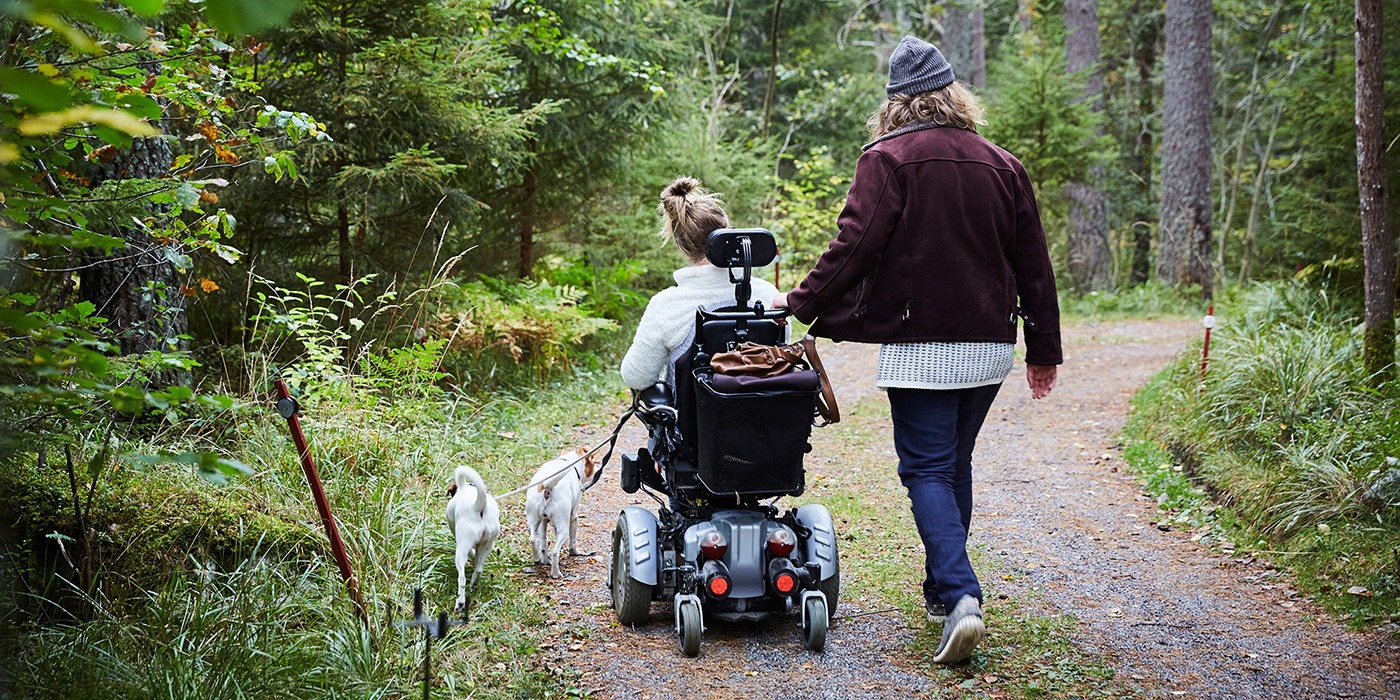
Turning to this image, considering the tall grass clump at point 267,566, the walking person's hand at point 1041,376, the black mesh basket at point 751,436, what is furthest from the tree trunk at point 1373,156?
the tall grass clump at point 267,566

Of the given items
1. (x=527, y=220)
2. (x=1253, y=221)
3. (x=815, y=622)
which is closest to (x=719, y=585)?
(x=815, y=622)

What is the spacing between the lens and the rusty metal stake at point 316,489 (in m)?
2.93

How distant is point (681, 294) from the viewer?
381 cm

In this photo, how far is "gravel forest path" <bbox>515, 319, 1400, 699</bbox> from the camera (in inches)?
133

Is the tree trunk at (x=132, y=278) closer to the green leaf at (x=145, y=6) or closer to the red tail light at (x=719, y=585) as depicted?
the red tail light at (x=719, y=585)

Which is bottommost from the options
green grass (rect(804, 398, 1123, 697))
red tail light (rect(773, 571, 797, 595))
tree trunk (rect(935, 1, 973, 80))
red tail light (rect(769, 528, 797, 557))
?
green grass (rect(804, 398, 1123, 697))

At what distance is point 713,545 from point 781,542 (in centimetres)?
25

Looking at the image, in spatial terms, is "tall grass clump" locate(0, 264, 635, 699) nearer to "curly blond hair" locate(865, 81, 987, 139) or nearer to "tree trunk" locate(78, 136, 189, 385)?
"tree trunk" locate(78, 136, 189, 385)

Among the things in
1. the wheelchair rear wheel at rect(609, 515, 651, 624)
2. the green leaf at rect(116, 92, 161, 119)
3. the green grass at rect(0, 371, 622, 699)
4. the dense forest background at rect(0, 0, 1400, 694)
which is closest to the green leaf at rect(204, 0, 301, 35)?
the dense forest background at rect(0, 0, 1400, 694)

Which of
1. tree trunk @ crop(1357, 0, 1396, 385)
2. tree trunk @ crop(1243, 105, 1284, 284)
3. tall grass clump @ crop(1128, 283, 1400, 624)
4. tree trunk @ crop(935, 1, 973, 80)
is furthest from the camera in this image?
tree trunk @ crop(935, 1, 973, 80)

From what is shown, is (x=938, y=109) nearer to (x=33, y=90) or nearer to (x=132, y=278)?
(x=33, y=90)

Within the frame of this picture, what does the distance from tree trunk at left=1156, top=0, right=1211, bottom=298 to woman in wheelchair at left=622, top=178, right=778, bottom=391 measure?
1231 centimetres

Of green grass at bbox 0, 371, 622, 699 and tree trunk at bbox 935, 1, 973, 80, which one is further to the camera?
tree trunk at bbox 935, 1, 973, 80

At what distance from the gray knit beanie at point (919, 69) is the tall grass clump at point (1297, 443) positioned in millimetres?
2651
